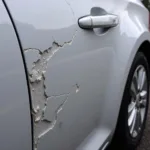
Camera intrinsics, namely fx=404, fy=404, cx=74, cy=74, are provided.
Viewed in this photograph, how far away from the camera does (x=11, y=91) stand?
152 cm

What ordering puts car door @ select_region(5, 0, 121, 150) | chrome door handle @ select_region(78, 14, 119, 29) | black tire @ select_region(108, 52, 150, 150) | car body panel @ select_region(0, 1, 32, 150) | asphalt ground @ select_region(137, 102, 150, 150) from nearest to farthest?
car body panel @ select_region(0, 1, 32, 150), car door @ select_region(5, 0, 121, 150), chrome door handle @ select_region(78, 14, 119, 29), black tire @ select_region(108, 52, 150, 150), asphalt ground @ select_region(137, 102, 150, 150)

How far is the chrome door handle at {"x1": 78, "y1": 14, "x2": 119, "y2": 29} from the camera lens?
2.05 metres

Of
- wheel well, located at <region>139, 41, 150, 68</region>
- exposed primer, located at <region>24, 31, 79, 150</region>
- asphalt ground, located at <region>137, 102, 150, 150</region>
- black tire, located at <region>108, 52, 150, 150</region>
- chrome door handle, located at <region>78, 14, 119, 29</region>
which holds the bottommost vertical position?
asphalt ground, located at <region>137, 102, 150, 150</region>

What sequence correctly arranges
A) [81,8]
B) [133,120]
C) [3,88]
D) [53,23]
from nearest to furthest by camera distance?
1. [3,88]
2. [53,23]
3. [81,8]
4. [133,120]

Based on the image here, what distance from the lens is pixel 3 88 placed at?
4.87 feet

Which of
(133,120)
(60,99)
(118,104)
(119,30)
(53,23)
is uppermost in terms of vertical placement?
(53,23)

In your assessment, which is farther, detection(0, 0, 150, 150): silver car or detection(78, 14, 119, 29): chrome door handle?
detection(78, 14, 119, 29): chrome door handle

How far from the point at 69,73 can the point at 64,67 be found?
0.21 feet

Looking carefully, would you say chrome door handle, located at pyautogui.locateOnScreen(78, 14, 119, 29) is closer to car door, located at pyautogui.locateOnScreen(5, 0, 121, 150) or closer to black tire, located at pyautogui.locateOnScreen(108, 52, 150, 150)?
car door, located at pyautogui.locateOnScreen(5, 0, 121, 150)

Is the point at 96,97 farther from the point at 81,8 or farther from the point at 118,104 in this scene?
the point at 81,8

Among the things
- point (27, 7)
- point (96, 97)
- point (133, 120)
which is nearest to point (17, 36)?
point (27, 7)

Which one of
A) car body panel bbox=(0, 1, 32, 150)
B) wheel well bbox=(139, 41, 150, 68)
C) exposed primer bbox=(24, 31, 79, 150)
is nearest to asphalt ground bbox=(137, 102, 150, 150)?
wheel well bbox=(139, 41, 150, 68)

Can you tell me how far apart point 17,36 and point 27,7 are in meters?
0.17

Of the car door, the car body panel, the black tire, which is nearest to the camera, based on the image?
the car body panel
